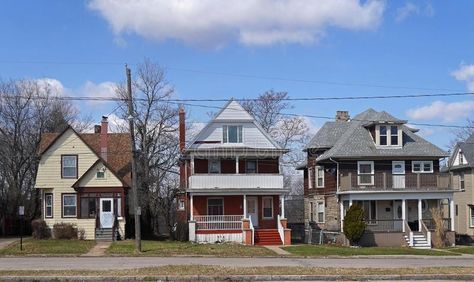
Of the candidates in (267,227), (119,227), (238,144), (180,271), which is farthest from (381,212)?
(180,271)

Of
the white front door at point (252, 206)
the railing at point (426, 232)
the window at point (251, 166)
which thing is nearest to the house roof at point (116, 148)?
the window at point (251, 166)

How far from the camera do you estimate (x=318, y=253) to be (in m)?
34.8

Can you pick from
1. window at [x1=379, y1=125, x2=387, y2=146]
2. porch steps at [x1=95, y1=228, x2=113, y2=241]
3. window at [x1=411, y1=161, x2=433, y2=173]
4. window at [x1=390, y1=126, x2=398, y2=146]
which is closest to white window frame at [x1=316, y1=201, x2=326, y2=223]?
window at [x1=379, y1=125, x2=387, y2=146]

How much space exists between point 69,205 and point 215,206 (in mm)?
10391

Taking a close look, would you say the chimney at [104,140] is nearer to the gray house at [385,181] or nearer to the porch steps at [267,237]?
the porch steps at [267,237]

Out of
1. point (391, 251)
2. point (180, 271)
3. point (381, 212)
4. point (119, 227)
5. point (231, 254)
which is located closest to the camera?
point (180, 271)

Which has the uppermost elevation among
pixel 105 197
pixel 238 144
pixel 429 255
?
pixel 238 144

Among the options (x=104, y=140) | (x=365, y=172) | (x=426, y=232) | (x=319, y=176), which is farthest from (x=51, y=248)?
(x=426, y=232)

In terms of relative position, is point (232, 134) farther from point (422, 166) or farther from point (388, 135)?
point (422, 166)

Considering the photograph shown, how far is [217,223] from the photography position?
4409cm

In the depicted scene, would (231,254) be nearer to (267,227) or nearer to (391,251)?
(391,251)

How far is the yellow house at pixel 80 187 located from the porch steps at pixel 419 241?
20.0 m

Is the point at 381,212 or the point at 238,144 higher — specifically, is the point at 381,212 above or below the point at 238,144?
below

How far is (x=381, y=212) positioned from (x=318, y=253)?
14.6 metres
